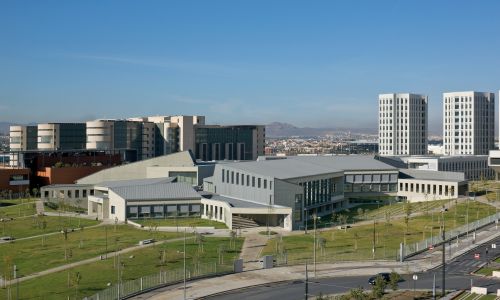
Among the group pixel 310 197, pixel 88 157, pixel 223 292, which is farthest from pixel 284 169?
pixel 88 157

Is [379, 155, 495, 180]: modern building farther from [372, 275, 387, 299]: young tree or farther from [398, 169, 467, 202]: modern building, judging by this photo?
[372, 275, 387, 299]: young tree

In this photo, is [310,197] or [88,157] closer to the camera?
[310,197]

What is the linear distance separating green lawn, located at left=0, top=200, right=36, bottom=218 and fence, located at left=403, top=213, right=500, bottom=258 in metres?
78.5

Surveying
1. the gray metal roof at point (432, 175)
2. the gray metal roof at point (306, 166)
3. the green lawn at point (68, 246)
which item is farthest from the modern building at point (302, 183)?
the green lawn at point (68, 246)

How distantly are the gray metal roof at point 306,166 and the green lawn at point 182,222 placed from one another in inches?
499

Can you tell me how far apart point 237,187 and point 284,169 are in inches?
430

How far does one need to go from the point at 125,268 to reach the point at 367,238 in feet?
125

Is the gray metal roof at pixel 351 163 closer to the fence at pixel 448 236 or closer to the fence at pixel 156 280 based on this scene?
the fence at pixel 448 236

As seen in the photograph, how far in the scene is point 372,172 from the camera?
145625 millimetres

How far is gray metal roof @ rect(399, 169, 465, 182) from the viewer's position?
456 feet

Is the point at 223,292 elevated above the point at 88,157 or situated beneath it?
situated beneath

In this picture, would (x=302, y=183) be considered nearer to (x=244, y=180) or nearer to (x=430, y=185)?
(x=244, y=180)

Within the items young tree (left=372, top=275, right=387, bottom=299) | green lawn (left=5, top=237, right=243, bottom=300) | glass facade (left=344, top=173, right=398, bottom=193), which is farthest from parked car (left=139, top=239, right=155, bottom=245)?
glass facade (left=344, top=173, right=398, bottom=193)

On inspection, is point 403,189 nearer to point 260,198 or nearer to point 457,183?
point 457,183
